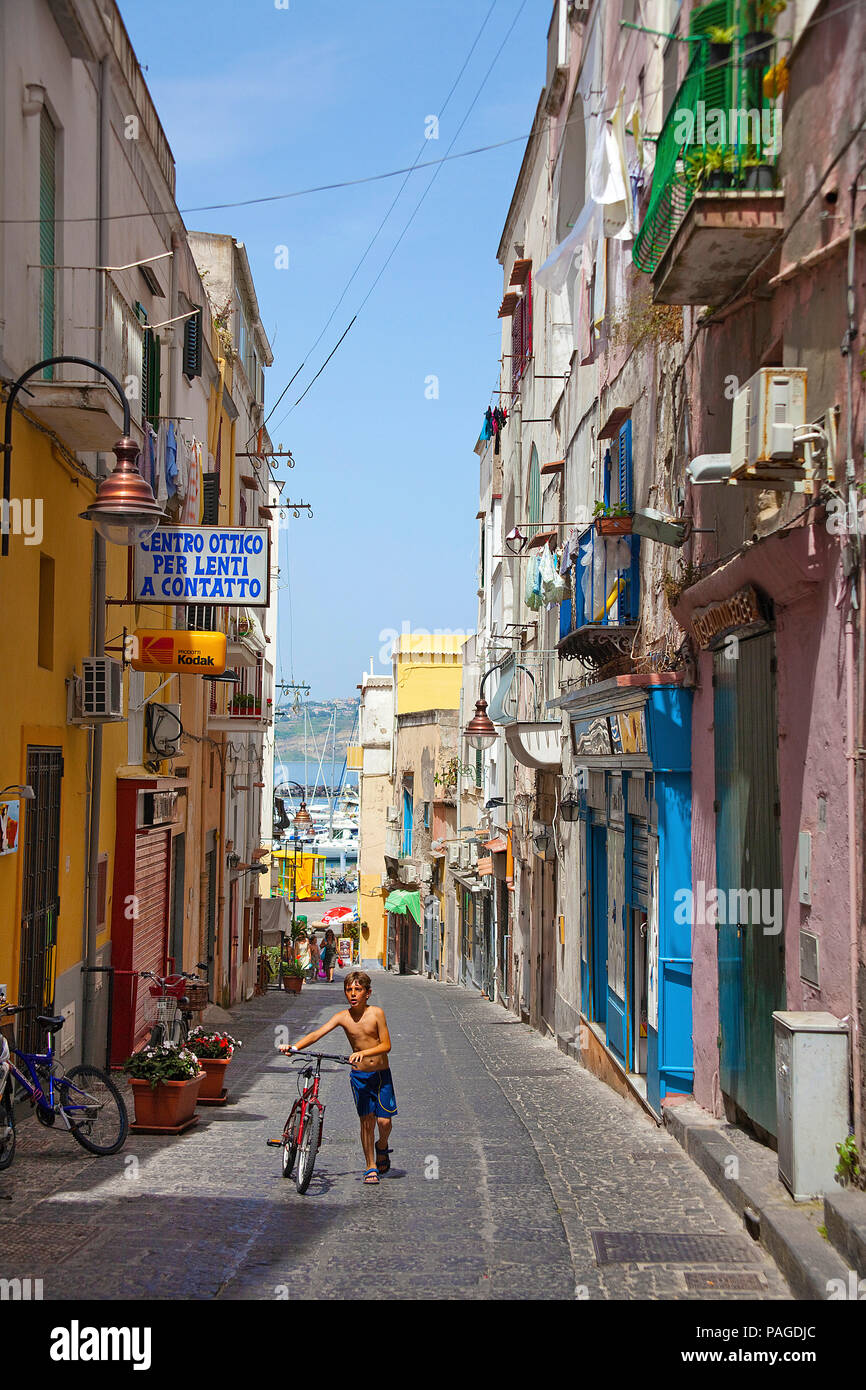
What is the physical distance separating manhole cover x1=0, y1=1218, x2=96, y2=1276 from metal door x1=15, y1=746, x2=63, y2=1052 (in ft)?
10.6

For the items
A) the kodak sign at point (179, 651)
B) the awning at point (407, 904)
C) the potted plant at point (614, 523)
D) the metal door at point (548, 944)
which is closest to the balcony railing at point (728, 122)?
the potted plant at point (614, 523)

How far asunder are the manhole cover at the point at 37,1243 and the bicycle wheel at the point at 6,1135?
0.82m

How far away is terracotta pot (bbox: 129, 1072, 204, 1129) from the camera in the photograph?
10.3 m

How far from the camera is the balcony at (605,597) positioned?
12977 millimetres

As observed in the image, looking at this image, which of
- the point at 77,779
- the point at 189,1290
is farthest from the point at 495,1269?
the point at 77,779

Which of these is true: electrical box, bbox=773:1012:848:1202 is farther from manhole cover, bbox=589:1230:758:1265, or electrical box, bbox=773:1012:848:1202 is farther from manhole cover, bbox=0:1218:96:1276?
manhole cover, bbox=0:1218:96:1276

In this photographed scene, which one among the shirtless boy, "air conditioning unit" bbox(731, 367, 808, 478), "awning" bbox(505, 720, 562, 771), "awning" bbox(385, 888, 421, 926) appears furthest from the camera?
"awning" bbox(385, 888, 421, 926)

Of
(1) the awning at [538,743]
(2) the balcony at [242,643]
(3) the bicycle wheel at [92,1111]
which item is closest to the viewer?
(3) the bicycle wheel at [92,1111]

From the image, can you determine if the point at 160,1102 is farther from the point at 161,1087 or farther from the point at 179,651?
the point at 179,651

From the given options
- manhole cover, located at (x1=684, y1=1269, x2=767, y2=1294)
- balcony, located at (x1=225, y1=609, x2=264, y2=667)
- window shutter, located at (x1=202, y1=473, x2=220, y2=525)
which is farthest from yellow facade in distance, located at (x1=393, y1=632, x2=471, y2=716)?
manhole cover, located at (x1=684, y1=1269, x2=767, y2=1294)

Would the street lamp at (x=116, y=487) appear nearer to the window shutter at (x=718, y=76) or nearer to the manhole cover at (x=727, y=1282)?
the window shutter at (x=718, y=76)

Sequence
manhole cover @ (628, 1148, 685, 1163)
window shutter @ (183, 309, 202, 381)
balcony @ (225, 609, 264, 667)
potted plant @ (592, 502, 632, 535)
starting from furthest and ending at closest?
balcony @ (225, 609, 264, 667), window shutter @ (183, 309, 202, 381), potted plant @ (592, 502, 632, 535), manhole cover @ (628, 1148, 685, 1163)

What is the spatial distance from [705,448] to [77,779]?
20.7ft

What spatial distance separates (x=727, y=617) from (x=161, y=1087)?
551cm
